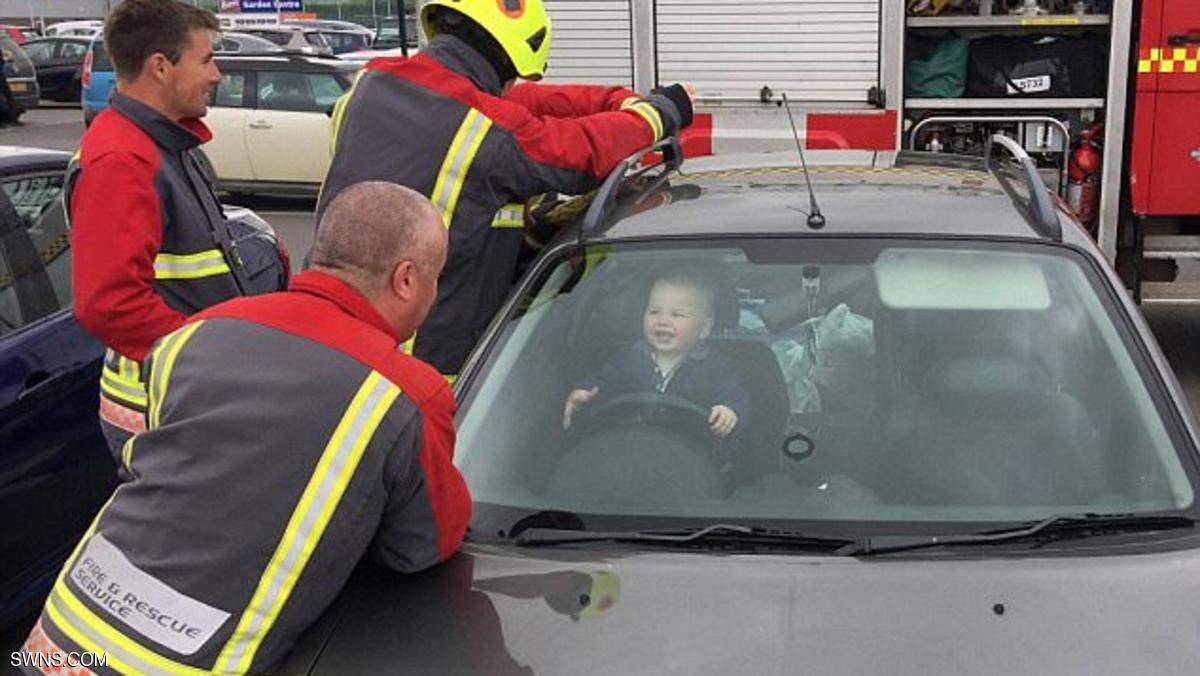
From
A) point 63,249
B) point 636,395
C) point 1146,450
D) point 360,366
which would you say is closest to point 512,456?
point 636,395

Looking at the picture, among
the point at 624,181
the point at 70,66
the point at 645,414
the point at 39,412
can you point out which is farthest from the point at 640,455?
the point at 70,66

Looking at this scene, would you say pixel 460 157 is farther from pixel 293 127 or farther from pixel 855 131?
pixel 293 127

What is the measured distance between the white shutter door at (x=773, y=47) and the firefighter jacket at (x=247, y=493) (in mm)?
5226

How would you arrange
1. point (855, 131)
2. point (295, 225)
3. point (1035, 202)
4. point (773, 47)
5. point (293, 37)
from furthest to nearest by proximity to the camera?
point (293, 37), point (295, 225), point (773, 47), point (855, 131), point (1035, 202)

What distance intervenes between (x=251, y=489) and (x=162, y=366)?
28 cm

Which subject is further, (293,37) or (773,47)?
(293,37)

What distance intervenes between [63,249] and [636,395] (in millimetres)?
2422

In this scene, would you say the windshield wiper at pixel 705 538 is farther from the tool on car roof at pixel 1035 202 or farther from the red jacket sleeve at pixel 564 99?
the red jacket sleeve at pixel 564 99

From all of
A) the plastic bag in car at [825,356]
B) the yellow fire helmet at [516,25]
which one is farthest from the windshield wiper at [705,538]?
the yellow fire helmet at [516,25]

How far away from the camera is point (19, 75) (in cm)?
2195

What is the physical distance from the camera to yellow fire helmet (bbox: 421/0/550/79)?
3334mm

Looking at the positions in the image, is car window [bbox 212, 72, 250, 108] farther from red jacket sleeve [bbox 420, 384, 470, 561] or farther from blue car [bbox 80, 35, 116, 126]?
red jacket sleeve [bbox 420, 384, 470, 561]

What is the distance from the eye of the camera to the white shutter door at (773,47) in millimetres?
6848

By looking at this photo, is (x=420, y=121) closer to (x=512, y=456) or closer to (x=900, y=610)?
(x=512, y=456)
